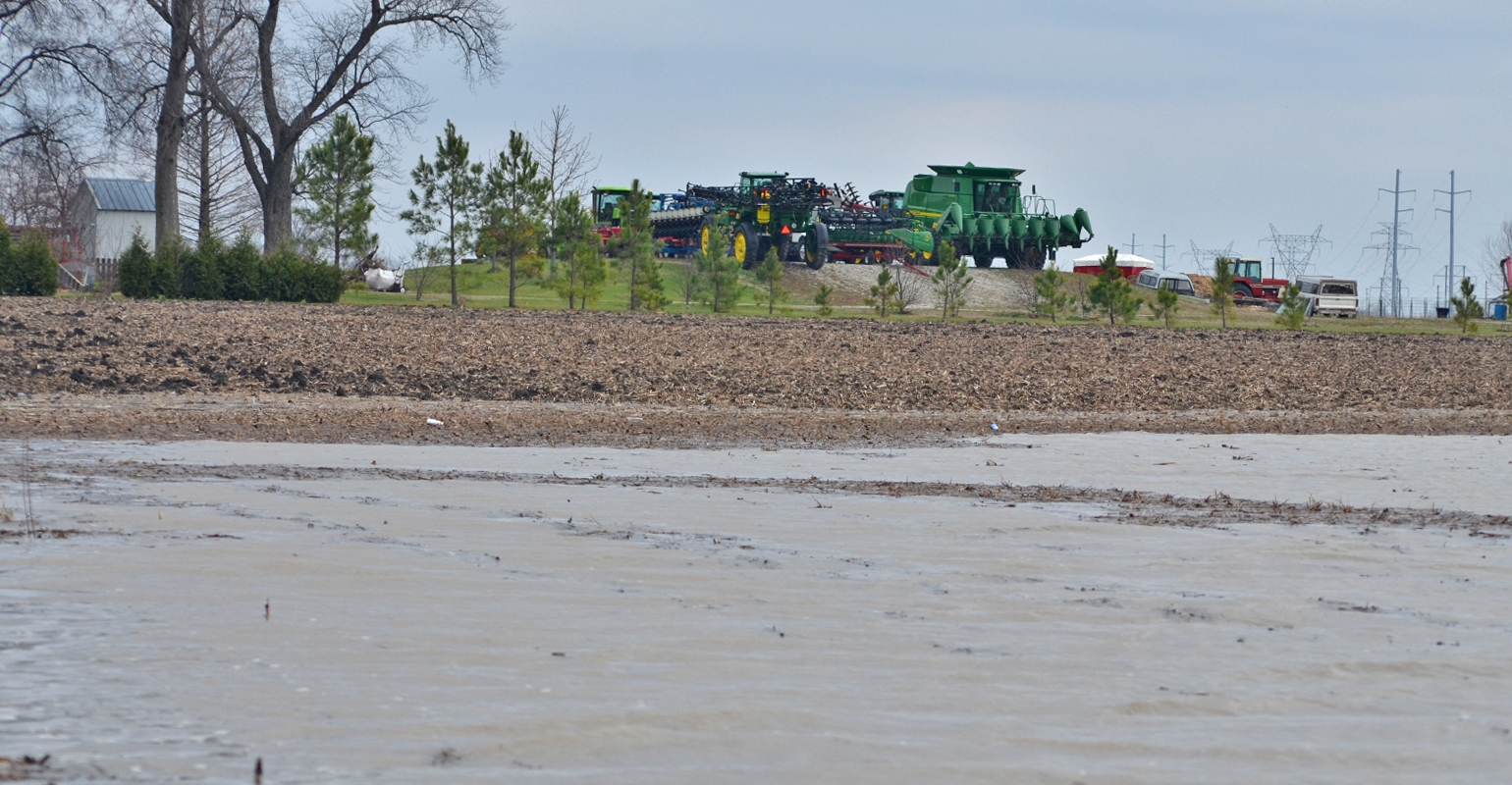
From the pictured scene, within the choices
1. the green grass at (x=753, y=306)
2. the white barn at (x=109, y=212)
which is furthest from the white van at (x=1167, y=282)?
the white barn at (x=109, y=212)

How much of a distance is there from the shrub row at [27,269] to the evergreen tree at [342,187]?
869cm

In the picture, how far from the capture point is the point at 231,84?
146ft

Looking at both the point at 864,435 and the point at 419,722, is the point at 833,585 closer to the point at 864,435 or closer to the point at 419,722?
the point at 419,722

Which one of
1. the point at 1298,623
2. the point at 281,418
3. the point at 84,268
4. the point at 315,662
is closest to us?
the point at 315,662

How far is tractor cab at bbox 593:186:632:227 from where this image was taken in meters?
67.6

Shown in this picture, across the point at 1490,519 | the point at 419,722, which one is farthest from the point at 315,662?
the point at 1490,519

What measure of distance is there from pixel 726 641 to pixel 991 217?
5825 cm

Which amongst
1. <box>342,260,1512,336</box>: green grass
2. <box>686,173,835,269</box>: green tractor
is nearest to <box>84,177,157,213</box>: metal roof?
<box>342,260,1512,336</box>: green grass

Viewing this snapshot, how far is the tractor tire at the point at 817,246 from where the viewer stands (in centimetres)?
5652

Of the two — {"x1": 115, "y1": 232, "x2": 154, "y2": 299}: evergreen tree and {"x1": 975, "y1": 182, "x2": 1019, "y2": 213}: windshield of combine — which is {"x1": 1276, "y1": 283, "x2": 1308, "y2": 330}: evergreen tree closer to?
{"x1": 975, "y1": 182, "x2": 1019, "y2": 213}: windshield of combine

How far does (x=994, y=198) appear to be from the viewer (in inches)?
2562

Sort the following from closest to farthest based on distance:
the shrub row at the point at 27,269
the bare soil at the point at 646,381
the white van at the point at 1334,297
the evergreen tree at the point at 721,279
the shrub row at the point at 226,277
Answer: the bare soil at the point at 646,381 → the shrub row at the point at 27,269 → the shrub row at the point at 226,277 → the evergreen tree at the point at 721,279 → the white van at the point at 1334,297

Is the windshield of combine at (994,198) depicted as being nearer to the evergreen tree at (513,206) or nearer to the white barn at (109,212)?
the evergreen tree at (513,206)

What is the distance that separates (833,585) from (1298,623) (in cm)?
219
